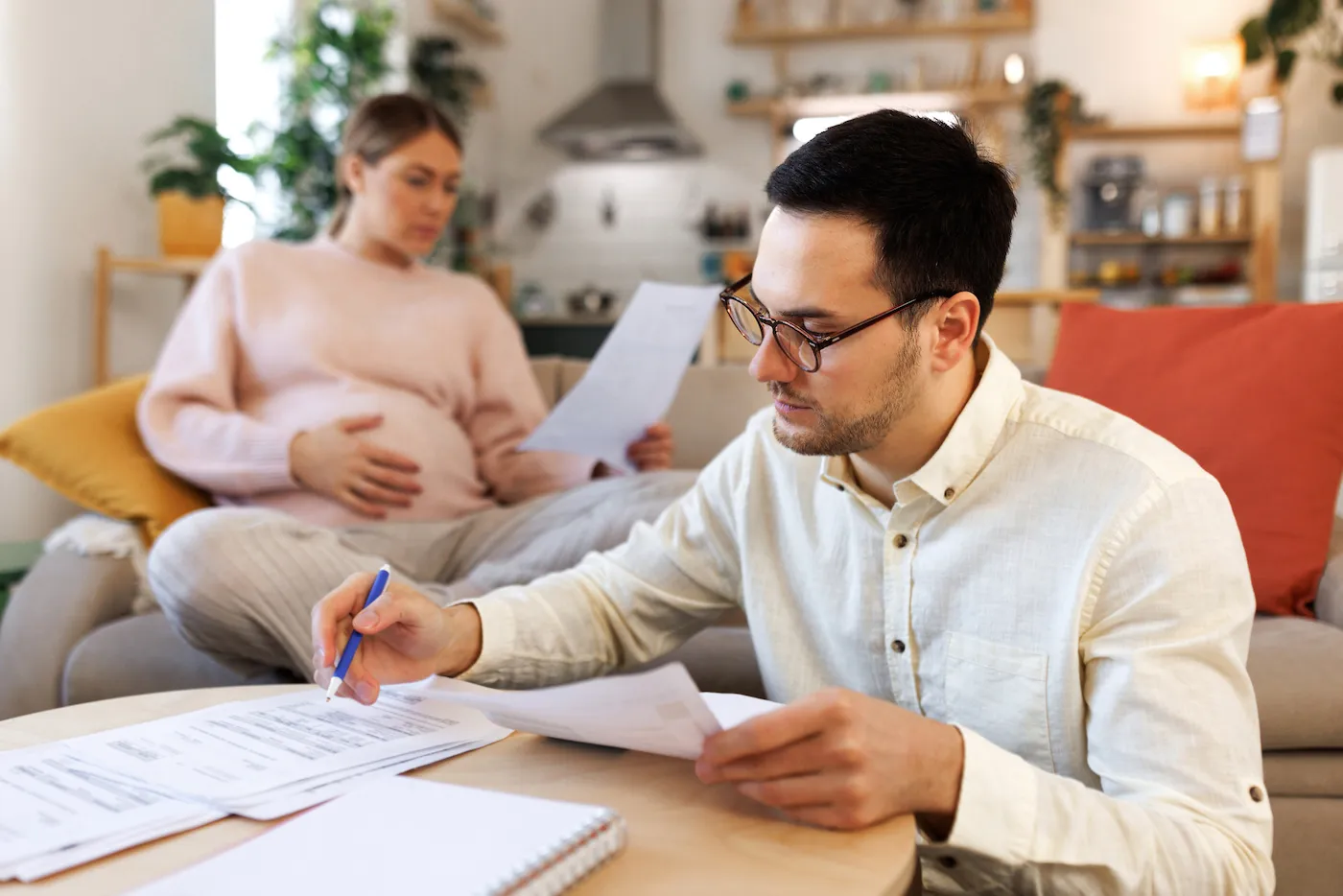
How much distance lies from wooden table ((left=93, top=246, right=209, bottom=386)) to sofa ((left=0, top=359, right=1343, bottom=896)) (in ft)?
4.16

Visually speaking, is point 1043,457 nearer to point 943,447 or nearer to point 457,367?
point 943,447

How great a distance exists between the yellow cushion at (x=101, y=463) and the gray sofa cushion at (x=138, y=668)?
9.4 inches

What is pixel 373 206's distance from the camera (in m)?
2.04

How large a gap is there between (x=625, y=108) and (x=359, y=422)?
14.0ft

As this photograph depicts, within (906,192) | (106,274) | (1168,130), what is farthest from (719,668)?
(1168,130)

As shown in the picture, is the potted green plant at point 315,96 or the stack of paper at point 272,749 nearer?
the stack of paper at point 272,749

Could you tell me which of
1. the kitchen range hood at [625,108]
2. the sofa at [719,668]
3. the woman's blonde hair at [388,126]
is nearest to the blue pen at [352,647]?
the sofa at [719,668]

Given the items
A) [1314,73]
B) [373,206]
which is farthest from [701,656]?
[1314,73]

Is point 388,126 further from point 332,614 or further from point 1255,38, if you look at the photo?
point 1255,38

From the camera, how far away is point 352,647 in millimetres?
812

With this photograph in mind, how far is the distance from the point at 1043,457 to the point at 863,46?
18.0 feet

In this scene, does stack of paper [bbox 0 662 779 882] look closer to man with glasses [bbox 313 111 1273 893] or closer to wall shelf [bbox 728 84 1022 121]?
man with glasses [bbox 313 111 1273 893]

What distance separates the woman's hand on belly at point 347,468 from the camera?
174 cm

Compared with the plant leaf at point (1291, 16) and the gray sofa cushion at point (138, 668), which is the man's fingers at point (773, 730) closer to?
the gray sofa cushion at point (138, 668)
